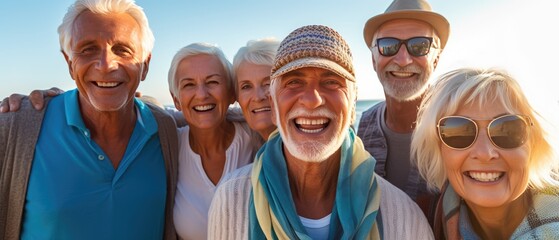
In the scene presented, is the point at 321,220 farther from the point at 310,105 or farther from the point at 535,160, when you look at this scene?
the point at 535,160

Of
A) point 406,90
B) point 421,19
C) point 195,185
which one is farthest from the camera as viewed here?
point 421,19

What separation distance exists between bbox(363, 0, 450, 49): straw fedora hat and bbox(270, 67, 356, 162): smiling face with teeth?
70.2 inches

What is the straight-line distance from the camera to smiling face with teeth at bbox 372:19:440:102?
12.1ft

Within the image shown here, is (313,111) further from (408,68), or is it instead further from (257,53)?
(408,68)

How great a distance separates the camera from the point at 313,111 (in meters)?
2.29

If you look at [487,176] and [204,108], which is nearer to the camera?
[487,176]

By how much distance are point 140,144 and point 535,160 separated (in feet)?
8.57

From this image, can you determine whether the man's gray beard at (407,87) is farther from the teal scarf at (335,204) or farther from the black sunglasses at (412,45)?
the teal scarf at (335,204)

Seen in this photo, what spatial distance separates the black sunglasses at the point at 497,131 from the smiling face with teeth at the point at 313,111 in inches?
24.5

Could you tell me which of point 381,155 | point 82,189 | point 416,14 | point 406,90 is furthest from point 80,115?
point 416,14

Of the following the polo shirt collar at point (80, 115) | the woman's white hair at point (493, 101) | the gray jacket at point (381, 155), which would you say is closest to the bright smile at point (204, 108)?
the polo shirt collar at point (80, 115)

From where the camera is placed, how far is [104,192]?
2674mm

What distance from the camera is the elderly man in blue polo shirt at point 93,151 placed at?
2.59 meters

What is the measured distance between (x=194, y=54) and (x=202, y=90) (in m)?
0.31
